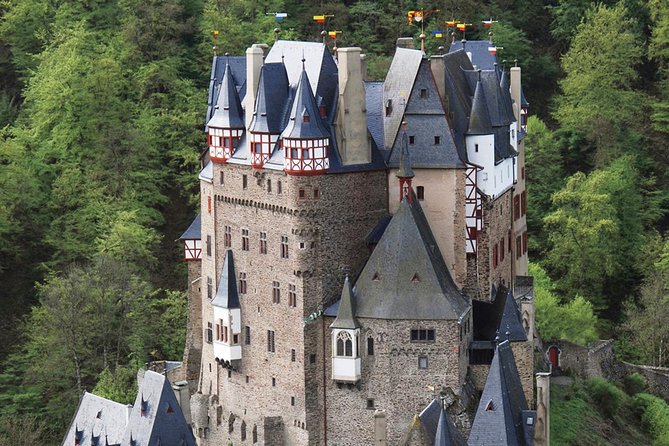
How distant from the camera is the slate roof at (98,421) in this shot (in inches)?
3342

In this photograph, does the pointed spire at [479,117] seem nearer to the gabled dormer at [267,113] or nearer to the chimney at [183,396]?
the gabled dormer at [267,113]

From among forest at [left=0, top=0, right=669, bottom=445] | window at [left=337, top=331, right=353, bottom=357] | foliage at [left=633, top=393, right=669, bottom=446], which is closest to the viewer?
window at [left=337, top=331, right=353, bottom=357]

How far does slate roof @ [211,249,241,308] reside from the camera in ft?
281

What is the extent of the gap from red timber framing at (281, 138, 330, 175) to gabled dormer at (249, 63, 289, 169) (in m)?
1.21

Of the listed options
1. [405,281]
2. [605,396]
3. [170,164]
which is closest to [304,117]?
[405,281]

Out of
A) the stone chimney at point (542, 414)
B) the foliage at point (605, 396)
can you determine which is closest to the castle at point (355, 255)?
the stone chimney at point (542, 414)

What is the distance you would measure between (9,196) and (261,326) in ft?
88.0

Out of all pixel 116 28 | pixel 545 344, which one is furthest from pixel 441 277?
pixel 116 28

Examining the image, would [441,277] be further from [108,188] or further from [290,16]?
[290,16]

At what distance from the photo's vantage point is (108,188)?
365 ft

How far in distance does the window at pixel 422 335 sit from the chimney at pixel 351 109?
676 cm

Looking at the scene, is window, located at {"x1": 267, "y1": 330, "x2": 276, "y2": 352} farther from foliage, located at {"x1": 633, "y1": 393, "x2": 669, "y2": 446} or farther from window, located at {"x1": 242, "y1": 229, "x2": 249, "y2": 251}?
foliage, located at {"x1": 633, "y1": 393, "x2": 669, "y2": 446}

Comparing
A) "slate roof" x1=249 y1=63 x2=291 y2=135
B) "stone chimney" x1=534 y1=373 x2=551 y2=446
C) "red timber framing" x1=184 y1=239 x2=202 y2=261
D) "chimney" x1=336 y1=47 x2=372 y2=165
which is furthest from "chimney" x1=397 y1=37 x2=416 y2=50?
"stone chimney" x1=534 y1=373 x2=551 y2=446

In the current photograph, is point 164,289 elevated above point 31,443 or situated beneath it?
elevated above
